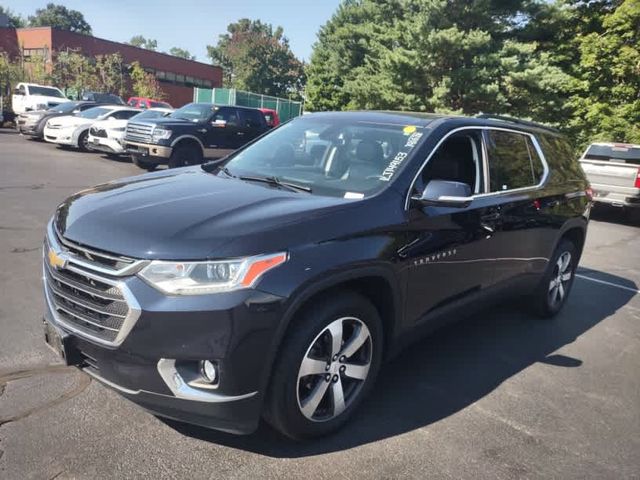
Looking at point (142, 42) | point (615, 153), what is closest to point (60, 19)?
point (142, 42)

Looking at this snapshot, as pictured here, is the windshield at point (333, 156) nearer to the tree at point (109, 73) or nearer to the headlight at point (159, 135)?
the headlight at point (159, 135)

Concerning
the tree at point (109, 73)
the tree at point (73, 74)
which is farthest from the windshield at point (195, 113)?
the tree at point (109, 73)

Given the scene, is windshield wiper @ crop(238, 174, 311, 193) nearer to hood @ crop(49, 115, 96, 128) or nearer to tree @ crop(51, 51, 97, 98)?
hood @ crop(49, 115, 96, 128)

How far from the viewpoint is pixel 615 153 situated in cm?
1251

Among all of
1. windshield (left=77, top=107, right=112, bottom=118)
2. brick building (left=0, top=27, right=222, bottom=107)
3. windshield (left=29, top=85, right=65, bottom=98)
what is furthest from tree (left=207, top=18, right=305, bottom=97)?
windshield (left=77, top=107, right=112, bottom=118)

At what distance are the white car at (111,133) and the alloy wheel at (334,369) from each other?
1268 cm

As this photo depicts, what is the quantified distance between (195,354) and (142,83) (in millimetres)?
42498

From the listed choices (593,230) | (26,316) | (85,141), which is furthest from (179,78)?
(26,316)

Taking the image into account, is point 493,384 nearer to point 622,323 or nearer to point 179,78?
point 622,323

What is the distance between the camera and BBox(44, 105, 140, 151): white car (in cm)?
1630

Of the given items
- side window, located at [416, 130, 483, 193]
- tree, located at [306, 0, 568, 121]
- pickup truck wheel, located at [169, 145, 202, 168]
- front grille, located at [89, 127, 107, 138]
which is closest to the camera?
side window, located at [416, 130, 483, 193]

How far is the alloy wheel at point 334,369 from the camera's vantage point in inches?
112

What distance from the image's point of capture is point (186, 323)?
7.95ft

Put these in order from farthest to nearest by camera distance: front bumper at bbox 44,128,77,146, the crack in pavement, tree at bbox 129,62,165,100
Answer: tree at bbox 129,62,165,100 < front bumper at bbox 44,128,77,146 < the crack in pavement
